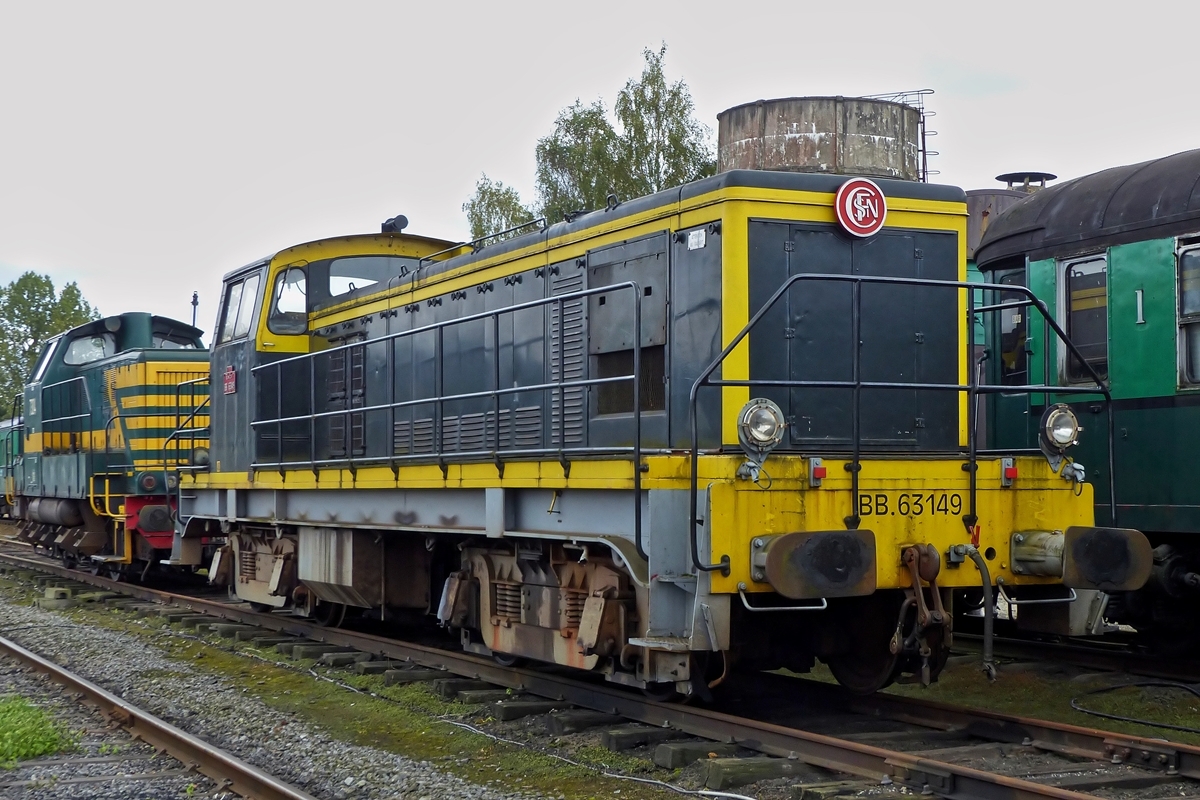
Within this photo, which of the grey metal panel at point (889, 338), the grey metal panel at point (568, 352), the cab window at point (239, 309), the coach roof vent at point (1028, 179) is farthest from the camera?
the coach roof vent at point (1028, 179)

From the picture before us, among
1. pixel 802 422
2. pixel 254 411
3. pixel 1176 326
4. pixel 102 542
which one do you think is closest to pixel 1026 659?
pixel 1176 326

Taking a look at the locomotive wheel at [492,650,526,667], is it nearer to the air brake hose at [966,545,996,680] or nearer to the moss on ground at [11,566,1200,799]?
the moss on ground at [11,566,1200,799]

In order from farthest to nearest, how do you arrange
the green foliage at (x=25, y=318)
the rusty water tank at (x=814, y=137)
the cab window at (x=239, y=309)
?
the green foliage at (x=25, y=318), the rusty water tank at (x=814, y=137), the cab window at (x=239, y=309)

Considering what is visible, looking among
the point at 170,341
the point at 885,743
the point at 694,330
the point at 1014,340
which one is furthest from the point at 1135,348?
the point at 170,341

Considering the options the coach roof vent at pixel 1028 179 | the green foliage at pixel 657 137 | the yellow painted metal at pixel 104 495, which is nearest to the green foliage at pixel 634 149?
the green foliage at pixel 657 137

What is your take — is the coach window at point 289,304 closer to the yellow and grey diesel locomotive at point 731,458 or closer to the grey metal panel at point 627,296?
the yellow and grey diesel locomotive at point 731,458

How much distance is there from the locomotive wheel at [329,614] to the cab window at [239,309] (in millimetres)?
2504

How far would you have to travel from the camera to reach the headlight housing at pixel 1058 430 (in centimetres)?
644

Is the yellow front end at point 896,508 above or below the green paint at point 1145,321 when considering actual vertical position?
below

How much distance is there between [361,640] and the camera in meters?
9.51

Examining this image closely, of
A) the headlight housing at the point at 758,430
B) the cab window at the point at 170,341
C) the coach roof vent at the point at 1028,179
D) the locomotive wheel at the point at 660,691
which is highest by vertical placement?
the coach roof vent at the point at 1028,179

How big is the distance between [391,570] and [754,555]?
13.5 feet

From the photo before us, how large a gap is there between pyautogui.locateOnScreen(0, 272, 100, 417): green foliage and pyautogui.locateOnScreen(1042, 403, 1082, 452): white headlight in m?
50.6

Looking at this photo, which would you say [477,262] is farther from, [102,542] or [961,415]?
[102,542]
